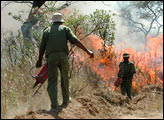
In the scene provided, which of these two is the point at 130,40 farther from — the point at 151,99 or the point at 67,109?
the point at 67,109

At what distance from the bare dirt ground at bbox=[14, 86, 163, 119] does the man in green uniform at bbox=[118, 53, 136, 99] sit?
22.8 inches

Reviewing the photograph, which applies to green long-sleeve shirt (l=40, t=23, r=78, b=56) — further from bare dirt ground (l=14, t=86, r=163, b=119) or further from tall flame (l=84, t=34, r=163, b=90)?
tall flame (l=84, t=34, r=163, b=90)

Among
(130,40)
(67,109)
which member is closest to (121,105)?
(67,109)

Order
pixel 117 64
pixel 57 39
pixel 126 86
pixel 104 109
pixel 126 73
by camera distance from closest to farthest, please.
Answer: pixel 57 39, pixel 104 109, pixel 126 73, pixel 126 86, pixel 117 64

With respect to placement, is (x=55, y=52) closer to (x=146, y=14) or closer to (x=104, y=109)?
(x=104, y=109)

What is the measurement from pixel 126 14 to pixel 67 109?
4647 centimetres

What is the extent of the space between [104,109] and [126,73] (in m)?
4.13

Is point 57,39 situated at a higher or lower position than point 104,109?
higher

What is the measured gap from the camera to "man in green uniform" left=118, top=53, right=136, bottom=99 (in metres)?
12.8

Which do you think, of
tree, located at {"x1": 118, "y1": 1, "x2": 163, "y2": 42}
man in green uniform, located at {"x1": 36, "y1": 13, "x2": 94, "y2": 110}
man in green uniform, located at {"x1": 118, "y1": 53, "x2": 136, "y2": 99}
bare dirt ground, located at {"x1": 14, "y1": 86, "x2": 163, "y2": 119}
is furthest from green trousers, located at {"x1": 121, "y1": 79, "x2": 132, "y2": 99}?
tree, located at {"x1": 118, "y1": 1, "x2": 163, "y2": 42}

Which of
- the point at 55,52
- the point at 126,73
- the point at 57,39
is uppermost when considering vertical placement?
the point at 57,39

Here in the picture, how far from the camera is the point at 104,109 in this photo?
29.4 feet

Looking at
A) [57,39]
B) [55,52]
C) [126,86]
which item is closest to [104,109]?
[55,52]

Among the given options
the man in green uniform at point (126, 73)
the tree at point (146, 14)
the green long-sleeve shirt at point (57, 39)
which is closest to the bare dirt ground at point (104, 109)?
the man in green uniform at point (126, 73)
